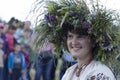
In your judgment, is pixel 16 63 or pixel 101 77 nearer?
pixel 101 77

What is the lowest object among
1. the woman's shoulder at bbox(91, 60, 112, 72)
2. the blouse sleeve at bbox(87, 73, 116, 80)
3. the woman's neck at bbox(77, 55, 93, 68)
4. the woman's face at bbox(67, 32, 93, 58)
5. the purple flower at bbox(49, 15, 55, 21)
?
the blouse sleeve at bbox(87, 73, 116, 80)

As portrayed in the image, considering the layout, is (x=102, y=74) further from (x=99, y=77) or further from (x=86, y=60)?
(x=86, y=60)

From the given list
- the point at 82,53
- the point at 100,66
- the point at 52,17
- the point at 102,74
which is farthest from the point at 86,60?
the point at 52,17

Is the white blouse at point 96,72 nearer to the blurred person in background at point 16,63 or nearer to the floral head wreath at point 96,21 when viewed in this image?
the floral head wreath at point 96,21

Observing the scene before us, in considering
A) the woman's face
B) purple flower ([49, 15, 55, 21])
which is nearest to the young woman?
the woman's face

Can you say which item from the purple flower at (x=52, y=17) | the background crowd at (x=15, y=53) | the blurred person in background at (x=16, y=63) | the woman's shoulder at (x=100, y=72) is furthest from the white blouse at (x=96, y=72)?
the blurred person in background at (x=16, y=63)

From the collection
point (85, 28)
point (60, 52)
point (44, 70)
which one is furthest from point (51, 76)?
point (85, 28)

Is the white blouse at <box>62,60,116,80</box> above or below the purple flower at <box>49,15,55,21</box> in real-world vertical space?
below

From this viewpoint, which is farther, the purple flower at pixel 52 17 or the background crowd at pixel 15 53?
the background crowd at pixel 15 53

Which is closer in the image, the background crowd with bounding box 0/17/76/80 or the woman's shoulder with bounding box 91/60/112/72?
the woman's shoulder with bounding box 91/60/112/72

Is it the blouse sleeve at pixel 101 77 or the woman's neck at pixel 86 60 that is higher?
the woman's neck at pixel 86 60

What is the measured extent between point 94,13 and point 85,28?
158 mm

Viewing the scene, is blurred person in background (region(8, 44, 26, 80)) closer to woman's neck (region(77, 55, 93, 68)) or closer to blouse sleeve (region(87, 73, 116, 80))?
woman's neck (region(77, 55, 93, 68))

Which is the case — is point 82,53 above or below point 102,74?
above
